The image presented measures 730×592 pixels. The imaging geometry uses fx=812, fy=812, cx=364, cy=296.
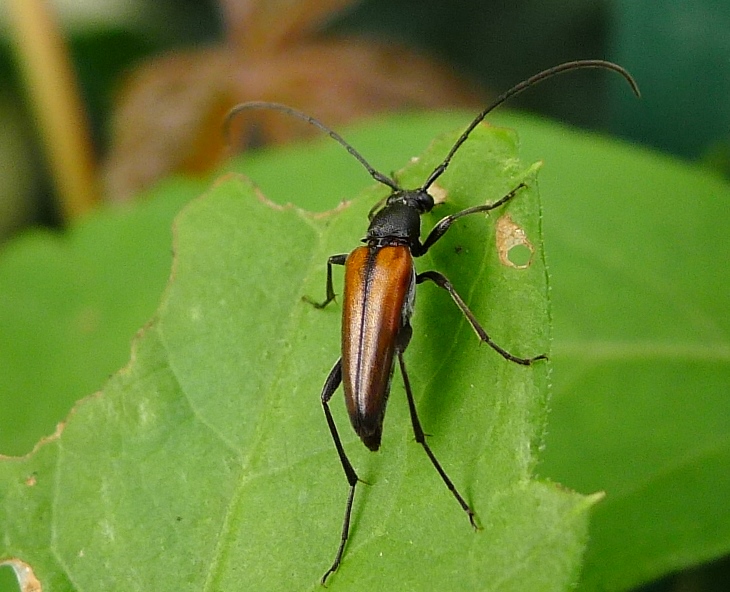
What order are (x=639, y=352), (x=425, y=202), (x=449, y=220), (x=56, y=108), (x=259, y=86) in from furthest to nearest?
(x=56, y=108), (x=259, y=86), (x=639, y=352), (x=425, y=202), (x=449, y=220)

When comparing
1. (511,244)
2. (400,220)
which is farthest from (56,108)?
(511,244)

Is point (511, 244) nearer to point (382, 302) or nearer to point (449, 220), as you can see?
point (449, 220)

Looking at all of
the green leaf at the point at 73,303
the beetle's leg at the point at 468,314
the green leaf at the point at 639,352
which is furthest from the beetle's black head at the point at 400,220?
the green leaf at the point at 73,303

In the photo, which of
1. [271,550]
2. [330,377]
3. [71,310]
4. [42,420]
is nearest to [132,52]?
[71,310]

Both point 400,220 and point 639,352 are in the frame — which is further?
point 639,352

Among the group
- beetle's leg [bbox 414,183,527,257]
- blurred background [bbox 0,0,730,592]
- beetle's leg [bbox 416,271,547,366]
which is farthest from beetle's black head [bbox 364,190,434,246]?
blurred background [bbox 0,0,730,592]

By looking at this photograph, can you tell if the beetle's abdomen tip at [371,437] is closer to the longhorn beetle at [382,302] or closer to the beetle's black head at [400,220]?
the longhorn beetle at [382,302]
